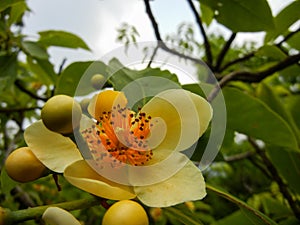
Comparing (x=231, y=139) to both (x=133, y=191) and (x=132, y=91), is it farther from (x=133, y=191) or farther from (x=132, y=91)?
(x=133, y=191)

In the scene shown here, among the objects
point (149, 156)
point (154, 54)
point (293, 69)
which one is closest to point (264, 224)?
point (149, 156)

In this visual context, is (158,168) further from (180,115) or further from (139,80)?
(139,80)

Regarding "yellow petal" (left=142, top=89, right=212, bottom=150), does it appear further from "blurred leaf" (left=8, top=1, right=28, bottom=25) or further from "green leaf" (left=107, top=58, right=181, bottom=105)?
"blurred leaf" (left=8, top=1, right=28, bottom=25)

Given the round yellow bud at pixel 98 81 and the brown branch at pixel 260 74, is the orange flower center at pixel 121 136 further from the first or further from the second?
the brown branch at pixel 260 74

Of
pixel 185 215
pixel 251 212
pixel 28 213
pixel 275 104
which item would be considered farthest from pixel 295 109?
pixel 28 213

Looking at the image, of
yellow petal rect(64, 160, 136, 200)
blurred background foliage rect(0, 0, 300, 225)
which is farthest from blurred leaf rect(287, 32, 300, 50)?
yellow petal rect(64, 160, 136, 200)

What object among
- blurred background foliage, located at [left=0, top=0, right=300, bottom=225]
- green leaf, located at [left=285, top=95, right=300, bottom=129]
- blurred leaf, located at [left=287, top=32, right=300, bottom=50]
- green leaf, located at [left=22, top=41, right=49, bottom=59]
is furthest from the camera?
green leaf, located at [left=22, top=41, right=49, bottom=59]

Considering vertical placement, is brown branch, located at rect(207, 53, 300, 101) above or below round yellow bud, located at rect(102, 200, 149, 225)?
below

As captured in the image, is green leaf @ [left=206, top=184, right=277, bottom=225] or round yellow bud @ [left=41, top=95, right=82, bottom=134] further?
green leaf @ [left=206, top=184, right=277, bottom=225]
